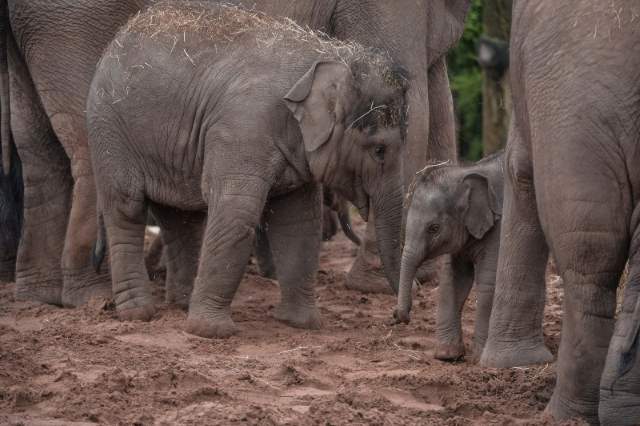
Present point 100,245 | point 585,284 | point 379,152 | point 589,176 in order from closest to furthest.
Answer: point 589,176, point 585,284, point 379,152, point 100,245

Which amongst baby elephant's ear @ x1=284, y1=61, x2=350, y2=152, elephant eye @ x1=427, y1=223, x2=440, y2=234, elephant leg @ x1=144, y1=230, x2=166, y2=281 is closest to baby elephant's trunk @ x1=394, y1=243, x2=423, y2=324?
elephant eye @ x1=427, y1=223, x2=440, y2=234

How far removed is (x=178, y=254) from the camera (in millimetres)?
8273

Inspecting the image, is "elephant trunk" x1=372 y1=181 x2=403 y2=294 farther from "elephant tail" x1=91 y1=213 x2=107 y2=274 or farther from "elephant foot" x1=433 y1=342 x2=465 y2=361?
"elephant tail" x1=91 y1=213 x2=107 y2=274

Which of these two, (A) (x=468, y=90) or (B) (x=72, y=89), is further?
(A) (x=468, y=90)

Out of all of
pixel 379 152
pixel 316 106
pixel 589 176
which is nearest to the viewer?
pixel 589 176

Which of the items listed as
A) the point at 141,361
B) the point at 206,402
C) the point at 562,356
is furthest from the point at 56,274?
the point at 562,356

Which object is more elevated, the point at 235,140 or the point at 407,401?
the point at 235,140

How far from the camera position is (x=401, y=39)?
835 centimetres

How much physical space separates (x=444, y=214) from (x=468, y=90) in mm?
9342

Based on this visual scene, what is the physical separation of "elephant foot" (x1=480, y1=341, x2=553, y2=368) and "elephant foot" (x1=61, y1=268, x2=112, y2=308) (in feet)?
9.27

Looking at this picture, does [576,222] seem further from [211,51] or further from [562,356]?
[211,51]

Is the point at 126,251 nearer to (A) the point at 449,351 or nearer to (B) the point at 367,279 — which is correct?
(B) the point at 367,279

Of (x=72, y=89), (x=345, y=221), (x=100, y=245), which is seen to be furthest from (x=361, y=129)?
(x=345, y=221)

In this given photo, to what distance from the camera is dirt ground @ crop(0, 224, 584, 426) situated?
542cm
